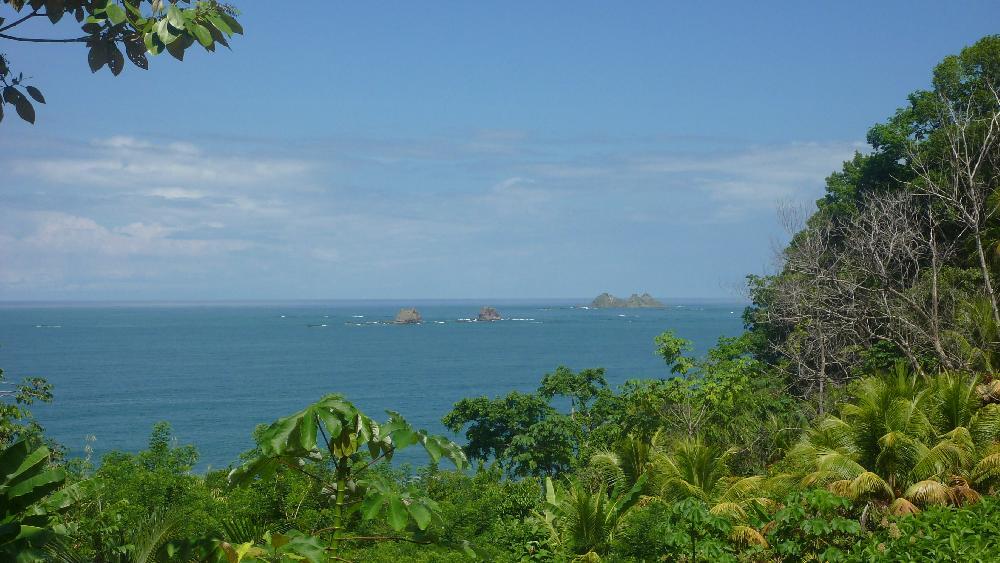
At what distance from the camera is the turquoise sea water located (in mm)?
48469

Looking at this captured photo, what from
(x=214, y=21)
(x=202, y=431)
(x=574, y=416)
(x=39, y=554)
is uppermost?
(x=214, y=21)

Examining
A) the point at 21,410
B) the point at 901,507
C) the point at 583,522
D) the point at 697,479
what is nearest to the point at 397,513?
the point at 583,522

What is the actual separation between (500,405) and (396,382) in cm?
4406

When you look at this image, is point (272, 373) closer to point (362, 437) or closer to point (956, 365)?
point (956, 365)

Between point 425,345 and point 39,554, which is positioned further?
point 425,345

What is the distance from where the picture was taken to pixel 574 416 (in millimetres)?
22359

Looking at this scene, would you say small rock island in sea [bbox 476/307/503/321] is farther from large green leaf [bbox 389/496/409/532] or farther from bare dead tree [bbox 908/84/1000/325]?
large green leaf [bbox 389/496/409/532]

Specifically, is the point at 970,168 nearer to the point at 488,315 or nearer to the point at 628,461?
the point at 628,461

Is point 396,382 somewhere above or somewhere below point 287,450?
below

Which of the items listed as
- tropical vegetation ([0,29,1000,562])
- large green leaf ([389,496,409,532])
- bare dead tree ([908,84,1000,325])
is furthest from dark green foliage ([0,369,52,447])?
bare dead tree ([908,84,1000,325])

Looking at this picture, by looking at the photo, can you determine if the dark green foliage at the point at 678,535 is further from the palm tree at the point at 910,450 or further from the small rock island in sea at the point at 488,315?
the small rock island in sea at the point at 488,315

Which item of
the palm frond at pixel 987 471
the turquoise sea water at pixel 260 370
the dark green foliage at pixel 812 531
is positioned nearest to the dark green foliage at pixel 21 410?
the dark green foliage at pixel 812 531

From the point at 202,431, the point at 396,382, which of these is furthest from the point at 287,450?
the point at 396,382

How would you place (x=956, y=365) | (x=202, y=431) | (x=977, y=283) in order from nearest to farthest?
(x=956, y=365) < (x=977, y=283) < (x=202, y=431)
